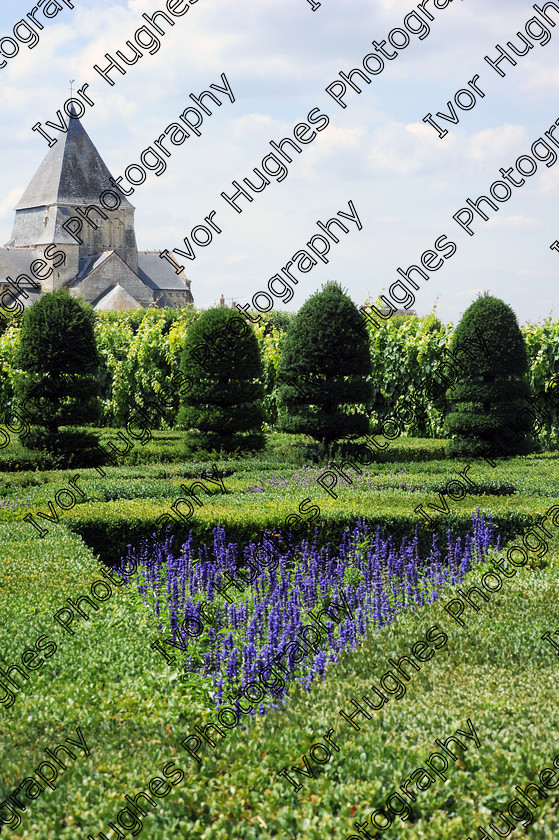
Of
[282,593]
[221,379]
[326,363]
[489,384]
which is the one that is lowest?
[282,593]

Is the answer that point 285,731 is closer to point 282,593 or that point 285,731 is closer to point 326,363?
point 282,593

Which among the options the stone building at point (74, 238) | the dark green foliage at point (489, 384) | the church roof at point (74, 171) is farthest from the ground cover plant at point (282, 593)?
the church roof at point (74, 171)

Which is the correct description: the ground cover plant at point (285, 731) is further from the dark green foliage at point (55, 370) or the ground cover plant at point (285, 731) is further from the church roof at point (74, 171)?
the church roof at point (74, 171)

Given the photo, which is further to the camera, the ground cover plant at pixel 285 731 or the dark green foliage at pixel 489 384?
the dark green foliage at pixel 489 384

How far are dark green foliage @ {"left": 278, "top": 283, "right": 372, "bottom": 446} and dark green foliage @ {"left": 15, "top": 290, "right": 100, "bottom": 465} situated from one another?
4009 millimetres

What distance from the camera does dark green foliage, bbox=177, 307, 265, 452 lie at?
50.5 feet

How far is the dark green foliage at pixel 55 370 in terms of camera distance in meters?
15.2

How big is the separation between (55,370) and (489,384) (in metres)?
8.41

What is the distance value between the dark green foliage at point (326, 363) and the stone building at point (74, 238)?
51534 mm

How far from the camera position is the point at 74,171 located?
7194 centimetres

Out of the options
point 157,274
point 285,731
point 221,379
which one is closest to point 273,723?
point 285,731

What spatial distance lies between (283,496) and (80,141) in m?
68.5

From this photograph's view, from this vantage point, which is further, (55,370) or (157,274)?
(157,274)

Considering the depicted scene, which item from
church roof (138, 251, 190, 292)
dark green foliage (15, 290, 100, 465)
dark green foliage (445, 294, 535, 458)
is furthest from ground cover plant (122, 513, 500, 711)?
church roof (138, 251, 190, 292)
